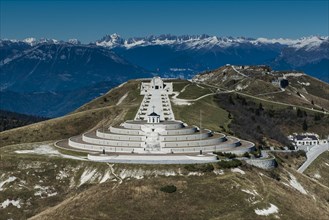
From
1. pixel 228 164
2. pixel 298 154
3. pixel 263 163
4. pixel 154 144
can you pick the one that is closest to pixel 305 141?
pixel 298 154

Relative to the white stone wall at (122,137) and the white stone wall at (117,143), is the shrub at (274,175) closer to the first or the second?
the white stone wall at (117,143)

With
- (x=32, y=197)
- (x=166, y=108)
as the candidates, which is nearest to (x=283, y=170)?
(x=32, y=197)

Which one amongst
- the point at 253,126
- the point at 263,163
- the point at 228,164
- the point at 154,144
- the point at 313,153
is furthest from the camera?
the point at 253,126

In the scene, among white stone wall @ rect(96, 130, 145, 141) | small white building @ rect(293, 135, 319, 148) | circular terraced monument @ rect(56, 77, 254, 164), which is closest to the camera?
circular terraced monument @ rect(56, 77, 254, 164)

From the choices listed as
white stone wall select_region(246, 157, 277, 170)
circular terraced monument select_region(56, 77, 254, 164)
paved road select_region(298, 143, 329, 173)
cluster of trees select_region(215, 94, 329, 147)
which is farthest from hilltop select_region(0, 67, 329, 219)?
cluster of trees select_region(215, 94, 329, 147)

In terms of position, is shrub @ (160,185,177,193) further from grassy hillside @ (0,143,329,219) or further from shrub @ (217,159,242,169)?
shrub @ (217,159,242,169)

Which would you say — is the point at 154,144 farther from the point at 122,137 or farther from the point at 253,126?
the point at 253,126
